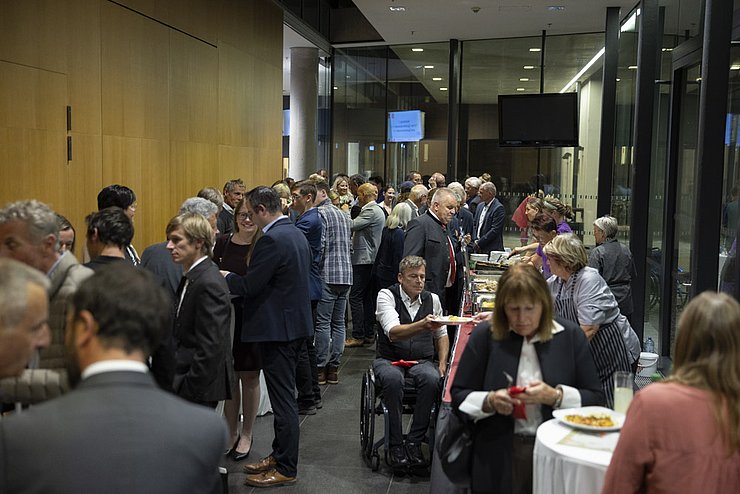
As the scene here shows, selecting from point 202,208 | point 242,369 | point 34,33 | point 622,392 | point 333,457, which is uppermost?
point 34,33

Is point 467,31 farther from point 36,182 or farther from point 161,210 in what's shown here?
point 36,182

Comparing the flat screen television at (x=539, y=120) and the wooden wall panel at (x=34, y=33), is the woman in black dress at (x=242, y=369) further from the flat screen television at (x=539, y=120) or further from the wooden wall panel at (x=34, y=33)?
the flat screen television at (x=539, y=120)

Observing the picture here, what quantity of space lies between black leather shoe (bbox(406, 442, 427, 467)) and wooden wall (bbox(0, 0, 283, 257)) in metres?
3.20

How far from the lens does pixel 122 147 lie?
23.7 ft

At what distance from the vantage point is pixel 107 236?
366 cm

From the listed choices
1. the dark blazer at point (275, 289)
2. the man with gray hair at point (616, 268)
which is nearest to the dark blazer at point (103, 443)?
the dark blazer at point (275, 289)

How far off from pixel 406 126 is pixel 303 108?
2242 mm

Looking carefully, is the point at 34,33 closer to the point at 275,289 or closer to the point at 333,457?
the point at 275,289

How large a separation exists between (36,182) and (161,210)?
2.13 metres

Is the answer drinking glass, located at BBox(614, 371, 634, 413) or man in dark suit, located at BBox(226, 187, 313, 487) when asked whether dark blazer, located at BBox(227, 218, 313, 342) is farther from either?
drinking glass, located at BBox(614, 371, 634, 413)

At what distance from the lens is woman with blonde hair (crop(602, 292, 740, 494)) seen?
6.97 feet

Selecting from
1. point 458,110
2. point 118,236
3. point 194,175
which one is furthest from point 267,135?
point 118,236

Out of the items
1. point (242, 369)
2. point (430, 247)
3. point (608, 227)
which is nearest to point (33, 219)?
point (242, 369)

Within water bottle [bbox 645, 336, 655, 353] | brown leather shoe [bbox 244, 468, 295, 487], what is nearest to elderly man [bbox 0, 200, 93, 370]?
brown leather shoe [bbox 244, 468, 295, 487]
